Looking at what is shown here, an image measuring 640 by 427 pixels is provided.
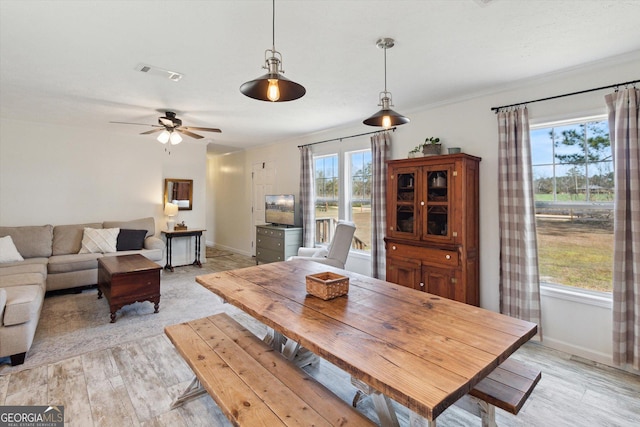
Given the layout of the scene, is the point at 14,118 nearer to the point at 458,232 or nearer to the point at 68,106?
the point at 68,106

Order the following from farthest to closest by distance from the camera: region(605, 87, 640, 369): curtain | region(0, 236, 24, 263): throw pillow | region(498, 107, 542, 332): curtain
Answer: region(0, 236, 24, 263): throw pillow, region(498, 107, 542, 332): curtain, region(605, 87, 640, 369): curtain

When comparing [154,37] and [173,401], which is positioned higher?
[154,37]

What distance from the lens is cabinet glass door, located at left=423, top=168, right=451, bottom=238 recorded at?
3.29 metres

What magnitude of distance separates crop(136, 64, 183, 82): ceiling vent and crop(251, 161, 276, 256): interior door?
11.7 ft

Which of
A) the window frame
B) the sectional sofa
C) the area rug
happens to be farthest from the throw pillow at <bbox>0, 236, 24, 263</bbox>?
the window frame

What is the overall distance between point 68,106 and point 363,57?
12.8 feet

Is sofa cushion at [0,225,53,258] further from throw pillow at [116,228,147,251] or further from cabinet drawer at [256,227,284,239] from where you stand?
cabinet drawer at [256,227,284,239]

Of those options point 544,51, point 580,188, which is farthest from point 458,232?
point 544,51

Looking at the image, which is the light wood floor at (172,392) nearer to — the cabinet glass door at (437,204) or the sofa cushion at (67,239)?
the cabinet glass door at (437,204)

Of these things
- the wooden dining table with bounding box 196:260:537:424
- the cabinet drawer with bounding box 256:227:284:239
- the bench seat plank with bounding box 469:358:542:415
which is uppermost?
the cabinet drawer with bounding box 256:227:284:239

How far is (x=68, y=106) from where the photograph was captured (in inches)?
158

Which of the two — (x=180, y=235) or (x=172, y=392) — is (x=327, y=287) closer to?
(x=172, y=392)

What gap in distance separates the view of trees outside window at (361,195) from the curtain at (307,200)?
31.3 inches

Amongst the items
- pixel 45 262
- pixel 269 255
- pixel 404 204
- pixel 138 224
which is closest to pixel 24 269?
pixel 45 262
